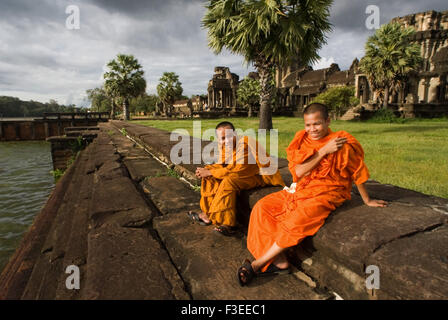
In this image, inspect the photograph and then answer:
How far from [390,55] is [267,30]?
1682cm

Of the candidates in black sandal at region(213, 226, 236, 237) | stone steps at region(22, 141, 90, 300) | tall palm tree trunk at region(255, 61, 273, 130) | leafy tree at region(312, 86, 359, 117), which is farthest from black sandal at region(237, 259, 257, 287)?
leafy tree at region(312, 86, 359, 117)

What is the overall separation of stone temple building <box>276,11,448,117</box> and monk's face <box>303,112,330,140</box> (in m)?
26.2

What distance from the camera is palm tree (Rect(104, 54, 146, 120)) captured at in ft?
106

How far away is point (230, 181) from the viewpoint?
2.21m

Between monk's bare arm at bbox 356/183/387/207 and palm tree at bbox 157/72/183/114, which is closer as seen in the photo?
monk's bare arm at bbox 356/183/387/207

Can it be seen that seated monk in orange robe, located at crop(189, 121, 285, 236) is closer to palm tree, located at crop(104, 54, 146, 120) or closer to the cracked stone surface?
the cracked stone surface

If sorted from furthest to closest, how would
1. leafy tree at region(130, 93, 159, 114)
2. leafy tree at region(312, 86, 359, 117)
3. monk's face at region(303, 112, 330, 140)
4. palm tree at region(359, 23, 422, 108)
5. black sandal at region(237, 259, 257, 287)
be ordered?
1. leafy tree at region(130, 93, 159, 114)
2. leafy tree at region(312, 86, 359, 117)
3. palm tree at region(359, 23, 422, 108)
4. monk's face at region(303, 112, 330, 140)
5. black sandal at region(237, 259, 257, 287)

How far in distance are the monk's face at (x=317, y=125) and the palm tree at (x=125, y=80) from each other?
34.0 meters

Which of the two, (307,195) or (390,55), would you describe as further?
(390,55)

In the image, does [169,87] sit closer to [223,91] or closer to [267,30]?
[223,91]

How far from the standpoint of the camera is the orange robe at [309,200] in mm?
1562

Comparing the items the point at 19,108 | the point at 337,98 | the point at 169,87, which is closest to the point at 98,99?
the point at 19,108

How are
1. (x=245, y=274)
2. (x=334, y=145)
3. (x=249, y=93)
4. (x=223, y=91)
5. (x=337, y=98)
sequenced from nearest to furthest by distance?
1. (x=245, y=274)
2. (x=334, y=145)
3. (x=337, y=98)
4. (x=249, y=93)
5. (x=223, y=91)
